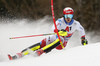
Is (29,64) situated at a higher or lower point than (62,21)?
lower

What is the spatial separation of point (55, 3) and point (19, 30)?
2869 millimetres

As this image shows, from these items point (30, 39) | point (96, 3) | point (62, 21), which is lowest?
point (30, 39)

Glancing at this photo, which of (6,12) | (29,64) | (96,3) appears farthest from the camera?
(6,12)

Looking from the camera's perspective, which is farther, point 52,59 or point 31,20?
point 31,20

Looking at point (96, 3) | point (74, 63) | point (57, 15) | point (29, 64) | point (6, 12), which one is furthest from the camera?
point (6, 12)

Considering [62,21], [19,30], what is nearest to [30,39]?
[19,30]

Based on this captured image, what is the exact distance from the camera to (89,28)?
988 cm

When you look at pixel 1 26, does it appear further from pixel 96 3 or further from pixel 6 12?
pixel 96 3

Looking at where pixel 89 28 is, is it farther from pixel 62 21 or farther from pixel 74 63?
pixel 74 63

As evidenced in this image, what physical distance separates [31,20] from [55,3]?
6.82 ft

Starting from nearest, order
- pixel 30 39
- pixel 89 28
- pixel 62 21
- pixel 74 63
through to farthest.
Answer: pixel 74 63
pixel 62 21
pixel 30 39
pixel 89 28

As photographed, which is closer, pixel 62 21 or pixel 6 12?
pixel 62 21

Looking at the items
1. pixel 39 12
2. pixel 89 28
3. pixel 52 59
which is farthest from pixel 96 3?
pixel 52 59

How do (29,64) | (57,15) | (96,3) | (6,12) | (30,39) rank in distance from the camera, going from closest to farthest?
(29,64)
(30,39)
(96,3)
(57,15)
(6,12)
